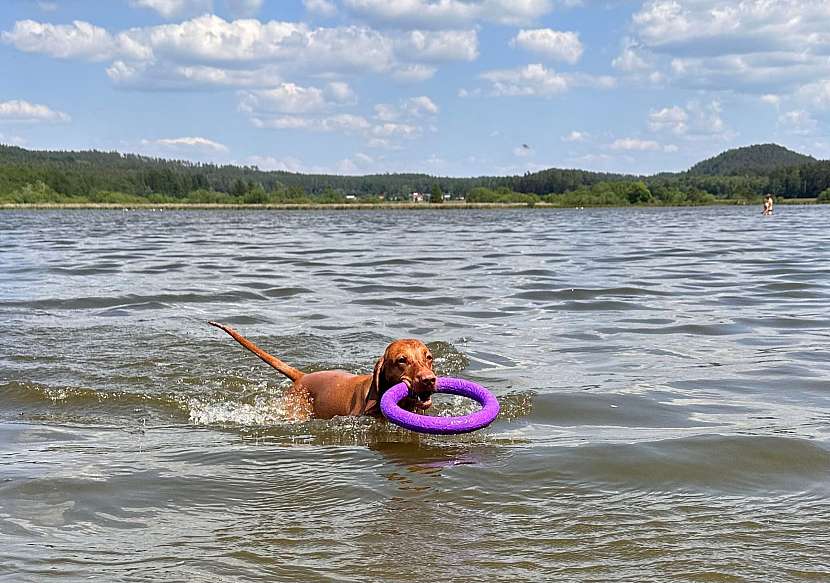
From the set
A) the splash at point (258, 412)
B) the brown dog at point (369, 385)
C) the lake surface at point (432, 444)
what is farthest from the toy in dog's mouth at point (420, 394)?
the splash at point (258, 412)

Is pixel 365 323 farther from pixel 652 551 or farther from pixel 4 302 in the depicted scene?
pixel 652 551

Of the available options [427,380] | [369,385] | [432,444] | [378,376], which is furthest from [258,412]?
[427,380]

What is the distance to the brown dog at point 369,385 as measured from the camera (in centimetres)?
683

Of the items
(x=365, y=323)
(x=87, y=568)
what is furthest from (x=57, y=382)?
(x=87, y=568)

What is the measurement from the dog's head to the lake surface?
1.03 feet

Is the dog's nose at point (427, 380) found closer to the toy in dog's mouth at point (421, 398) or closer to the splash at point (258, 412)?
the toy in dog's mouth at point (421, 398)

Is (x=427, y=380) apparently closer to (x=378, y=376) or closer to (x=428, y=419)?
(x=428, y=419)

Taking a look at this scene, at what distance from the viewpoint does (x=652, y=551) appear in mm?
4324

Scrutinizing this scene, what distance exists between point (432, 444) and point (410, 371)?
0.58m

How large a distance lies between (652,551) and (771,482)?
168cm

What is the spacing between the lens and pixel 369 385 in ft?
24.3

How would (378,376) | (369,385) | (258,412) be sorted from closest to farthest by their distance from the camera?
(378,376)
(369,385)
(258,412)

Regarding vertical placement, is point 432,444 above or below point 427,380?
below

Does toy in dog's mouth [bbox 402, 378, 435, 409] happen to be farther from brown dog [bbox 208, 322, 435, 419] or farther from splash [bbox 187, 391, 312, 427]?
splash [bbox 187, 391, 312, 427]
